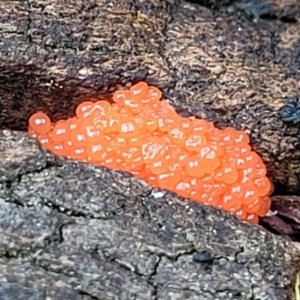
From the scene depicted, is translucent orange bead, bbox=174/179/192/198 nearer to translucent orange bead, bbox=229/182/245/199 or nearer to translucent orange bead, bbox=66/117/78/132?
translucent orange bead, bbox=229/182/245/199

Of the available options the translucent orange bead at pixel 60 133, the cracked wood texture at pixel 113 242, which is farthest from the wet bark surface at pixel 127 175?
the translucent orange bead at pixel 60 133

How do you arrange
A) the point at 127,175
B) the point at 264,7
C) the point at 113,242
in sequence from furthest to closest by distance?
the point at 264,7 → the point at 127,175 → the point at 113,242

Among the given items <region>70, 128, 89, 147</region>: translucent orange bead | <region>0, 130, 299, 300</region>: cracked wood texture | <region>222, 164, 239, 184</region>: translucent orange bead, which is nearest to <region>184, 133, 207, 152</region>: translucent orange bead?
<region>222, 164, 239, 184</region>: translucent orange bead

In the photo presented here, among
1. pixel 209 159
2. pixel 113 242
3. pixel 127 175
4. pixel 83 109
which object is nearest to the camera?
pixel 113 242

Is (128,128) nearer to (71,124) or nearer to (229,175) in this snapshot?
(71,124)

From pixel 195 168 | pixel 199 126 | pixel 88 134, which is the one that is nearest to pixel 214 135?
Result: pixel 199 126

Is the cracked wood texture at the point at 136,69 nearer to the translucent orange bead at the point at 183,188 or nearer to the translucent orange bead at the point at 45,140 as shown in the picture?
the translucent orange bead at the point at 45,140

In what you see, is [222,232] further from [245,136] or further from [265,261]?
[245,136]
